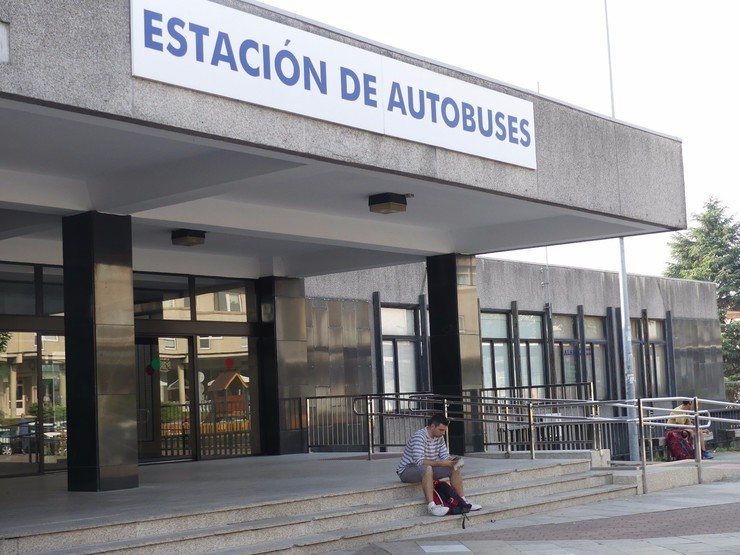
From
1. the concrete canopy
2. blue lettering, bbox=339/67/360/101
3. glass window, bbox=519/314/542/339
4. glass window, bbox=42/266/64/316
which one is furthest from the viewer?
glass window, bbox=519/314/542/339

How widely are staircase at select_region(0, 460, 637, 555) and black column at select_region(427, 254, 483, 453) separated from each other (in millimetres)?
3378

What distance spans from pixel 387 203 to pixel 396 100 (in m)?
2.52

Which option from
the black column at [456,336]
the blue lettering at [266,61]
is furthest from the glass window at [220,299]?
the blue lettering at [266,61]

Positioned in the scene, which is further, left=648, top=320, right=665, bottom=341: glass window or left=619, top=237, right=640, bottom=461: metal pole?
left=648, top=320, right=665, bottom=341: glass window

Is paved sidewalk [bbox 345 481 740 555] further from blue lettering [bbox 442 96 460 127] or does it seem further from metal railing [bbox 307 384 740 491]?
blue lettering [bbox 442 96 460 127]

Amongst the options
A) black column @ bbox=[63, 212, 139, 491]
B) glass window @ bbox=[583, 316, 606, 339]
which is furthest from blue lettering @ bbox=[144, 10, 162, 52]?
glass window @ bbox=[583, 316, 606, 339]

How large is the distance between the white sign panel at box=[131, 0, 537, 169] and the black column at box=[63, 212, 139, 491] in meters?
3.62

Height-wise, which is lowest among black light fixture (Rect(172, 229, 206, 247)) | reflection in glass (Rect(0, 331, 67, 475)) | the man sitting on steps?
the man sitting on steps

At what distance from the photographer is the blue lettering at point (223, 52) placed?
956 cm

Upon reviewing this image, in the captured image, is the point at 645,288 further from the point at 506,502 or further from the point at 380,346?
the point at 506,502

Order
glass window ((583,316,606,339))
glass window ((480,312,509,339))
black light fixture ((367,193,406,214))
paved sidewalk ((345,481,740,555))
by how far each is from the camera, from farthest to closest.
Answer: glass window ((583,316,606,339)) → glass window ((480,312,509,339)) → black light fixture ((367,193,406,214)) → paved sidewalk ((345,481,740,555))

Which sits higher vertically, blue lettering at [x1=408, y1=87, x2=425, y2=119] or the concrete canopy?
blue lettering at [x1=408, y1=87, x2=425, y2=119]

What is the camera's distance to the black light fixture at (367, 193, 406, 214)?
13.8 m

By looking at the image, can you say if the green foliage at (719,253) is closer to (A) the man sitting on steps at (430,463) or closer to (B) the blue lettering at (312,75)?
(A) the man sitting on steps at (430,463)
